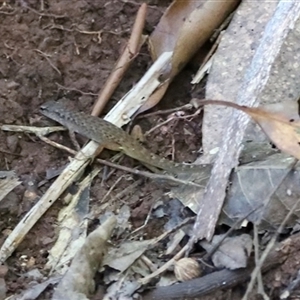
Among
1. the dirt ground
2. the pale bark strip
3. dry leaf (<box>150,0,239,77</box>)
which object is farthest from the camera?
dry leaf (<box>150,0,239,77</box>)

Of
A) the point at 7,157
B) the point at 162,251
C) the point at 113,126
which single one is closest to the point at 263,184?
the point at 162,251

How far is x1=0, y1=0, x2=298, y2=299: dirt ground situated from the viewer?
2508mm

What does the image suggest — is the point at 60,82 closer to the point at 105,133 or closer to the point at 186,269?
the point at 105,133

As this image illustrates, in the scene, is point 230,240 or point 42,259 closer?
point 230,240

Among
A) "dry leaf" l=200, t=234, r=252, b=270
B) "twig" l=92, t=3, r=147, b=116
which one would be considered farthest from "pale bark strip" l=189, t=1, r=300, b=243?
"twig" l=92, t=3, r=147, b=116

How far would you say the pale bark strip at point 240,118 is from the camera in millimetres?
2184

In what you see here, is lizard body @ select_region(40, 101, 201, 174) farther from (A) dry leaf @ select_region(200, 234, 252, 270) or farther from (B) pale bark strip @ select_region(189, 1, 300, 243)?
(A) dry leaf @ select_region(200, 234, 252, 270)

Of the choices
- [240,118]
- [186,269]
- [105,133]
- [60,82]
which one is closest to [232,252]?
[186,269]

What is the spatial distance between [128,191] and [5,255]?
0.54 metres

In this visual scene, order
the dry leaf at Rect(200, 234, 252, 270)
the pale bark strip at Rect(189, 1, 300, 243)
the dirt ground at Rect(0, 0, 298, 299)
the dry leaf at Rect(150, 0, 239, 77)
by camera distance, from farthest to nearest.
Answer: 1. the dry leaf at Rect(150, 0, 239, 77)
2. the dirt ground at Rect(0, 0, 298, 299)
3. the pale bark strip at Rect(189, 1, 300, 243)
4. the dry leaf at Rect(200, 234, 252, 270)

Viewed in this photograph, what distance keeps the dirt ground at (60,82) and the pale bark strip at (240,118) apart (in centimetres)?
28

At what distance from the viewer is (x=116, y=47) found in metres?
2.94

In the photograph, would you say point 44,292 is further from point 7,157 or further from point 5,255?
point 7,157

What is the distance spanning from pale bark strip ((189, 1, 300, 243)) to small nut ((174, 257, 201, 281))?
0.29 ft
